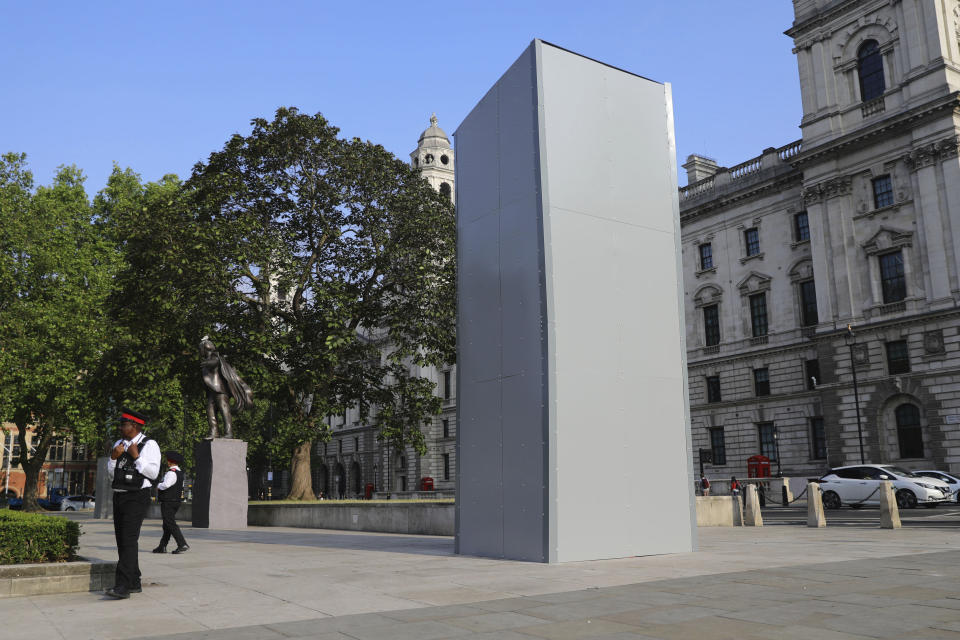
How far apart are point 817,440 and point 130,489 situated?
43.3 metres

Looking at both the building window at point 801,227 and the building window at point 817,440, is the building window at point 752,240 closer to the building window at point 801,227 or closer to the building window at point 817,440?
the building window at point 801,227

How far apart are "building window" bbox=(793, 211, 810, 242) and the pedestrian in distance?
4094cm

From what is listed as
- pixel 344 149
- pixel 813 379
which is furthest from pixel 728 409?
pixel 344 149

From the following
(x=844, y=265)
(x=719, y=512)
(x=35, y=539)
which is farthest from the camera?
(x=844, y=265)

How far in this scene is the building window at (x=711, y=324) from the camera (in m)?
51.1

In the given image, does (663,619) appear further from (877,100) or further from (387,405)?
(877,100)

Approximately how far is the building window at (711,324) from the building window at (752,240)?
14.2ft

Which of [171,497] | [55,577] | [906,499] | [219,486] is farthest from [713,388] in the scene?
[55,577]

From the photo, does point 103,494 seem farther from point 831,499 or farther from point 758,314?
point 758,314

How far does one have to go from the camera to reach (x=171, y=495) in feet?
42.8

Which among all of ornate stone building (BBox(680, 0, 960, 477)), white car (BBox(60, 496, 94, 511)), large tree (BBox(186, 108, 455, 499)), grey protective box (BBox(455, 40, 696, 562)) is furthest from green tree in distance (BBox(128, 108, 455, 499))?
white car (BBox(60, 496, 94, 511))

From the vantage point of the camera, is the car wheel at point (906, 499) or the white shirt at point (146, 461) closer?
the white shirt at point (146, 461)

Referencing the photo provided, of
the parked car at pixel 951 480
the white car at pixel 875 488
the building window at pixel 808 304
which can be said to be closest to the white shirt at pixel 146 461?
the white car at pixel 875 488

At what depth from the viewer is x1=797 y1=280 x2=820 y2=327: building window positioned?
4515 centimetres
